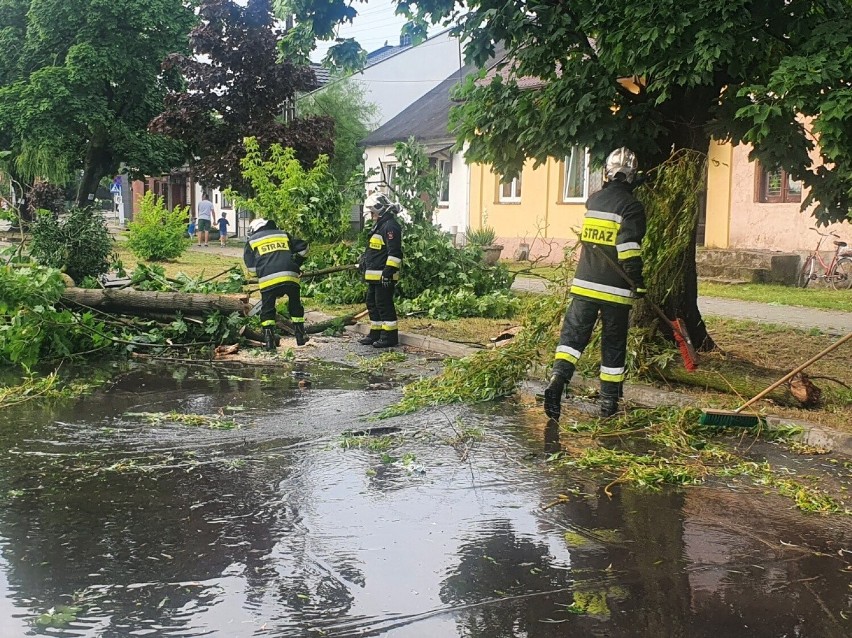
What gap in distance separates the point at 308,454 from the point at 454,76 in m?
32.6

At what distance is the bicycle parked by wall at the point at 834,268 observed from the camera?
661 inches

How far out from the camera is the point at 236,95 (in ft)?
83.3

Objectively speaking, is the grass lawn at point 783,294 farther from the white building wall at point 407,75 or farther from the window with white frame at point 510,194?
the white building wall at point 407,75

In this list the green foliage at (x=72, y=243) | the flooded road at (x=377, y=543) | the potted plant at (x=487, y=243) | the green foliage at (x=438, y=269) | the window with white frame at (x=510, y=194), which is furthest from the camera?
the window with white frame at (x=510, y=194)

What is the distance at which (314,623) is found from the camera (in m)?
3.62

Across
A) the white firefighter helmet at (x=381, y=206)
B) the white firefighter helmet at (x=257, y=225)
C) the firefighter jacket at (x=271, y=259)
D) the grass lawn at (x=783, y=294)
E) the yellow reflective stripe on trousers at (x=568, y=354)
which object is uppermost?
the white firefighter helmet at (x=381, y=206)

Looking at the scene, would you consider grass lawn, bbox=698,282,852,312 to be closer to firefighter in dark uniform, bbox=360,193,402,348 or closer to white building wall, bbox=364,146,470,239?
firefighter in dark uniform, bbox=360,193,402,348

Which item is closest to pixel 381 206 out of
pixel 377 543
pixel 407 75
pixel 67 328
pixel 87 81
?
pixel 67 328

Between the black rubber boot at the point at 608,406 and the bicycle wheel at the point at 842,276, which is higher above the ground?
the bicycle wheel at the point at 842,276

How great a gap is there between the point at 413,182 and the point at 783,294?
22.0 feet

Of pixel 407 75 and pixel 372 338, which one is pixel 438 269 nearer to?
pixel 372 338

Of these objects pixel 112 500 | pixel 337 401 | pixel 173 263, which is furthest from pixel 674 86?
pixel 173 263

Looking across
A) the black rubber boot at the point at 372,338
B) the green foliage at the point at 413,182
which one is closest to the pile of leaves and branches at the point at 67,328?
the black rubber boot at the point at 372,338

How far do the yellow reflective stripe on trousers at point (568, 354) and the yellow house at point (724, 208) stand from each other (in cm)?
734
